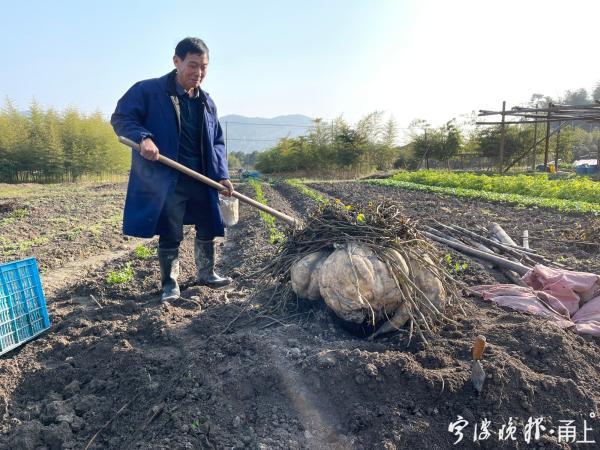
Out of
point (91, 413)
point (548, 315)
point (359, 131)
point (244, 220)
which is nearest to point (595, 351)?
point (548, 315)

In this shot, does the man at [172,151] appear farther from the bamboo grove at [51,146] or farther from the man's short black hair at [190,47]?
the bamboo grove at [51,146]

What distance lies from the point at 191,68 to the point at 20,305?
2191mm

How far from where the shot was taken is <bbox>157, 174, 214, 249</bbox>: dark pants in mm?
3712

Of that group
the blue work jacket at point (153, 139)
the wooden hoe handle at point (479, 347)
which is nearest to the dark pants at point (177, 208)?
the blue work jacket at point (153, 139)

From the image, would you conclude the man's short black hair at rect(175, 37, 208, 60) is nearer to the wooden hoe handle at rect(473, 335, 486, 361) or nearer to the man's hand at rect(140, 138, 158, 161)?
the man's hand at rect(140, 138, 158, 161)

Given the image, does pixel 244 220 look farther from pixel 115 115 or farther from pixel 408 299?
pixel 408 299

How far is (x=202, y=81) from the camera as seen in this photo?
3.70 meters

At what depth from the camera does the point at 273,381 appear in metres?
2.26

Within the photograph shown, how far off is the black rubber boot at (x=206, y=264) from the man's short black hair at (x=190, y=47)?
5.47ft

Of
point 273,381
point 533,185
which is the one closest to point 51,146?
point 533,185

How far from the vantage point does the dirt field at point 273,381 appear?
2004 mm

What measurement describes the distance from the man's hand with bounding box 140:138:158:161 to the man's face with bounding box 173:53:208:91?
2.15ft

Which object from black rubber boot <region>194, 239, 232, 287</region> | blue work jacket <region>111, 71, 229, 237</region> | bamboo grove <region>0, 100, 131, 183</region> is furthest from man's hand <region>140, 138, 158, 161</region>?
bamboo grove <region>0, 100, 131, 183</region>

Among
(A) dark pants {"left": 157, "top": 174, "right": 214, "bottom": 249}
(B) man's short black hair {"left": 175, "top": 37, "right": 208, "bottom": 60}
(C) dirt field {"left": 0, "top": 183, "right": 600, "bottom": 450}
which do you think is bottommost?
(C) dirt field {"left": 0, "top": 183, "right": 600, "bottom": 450}
